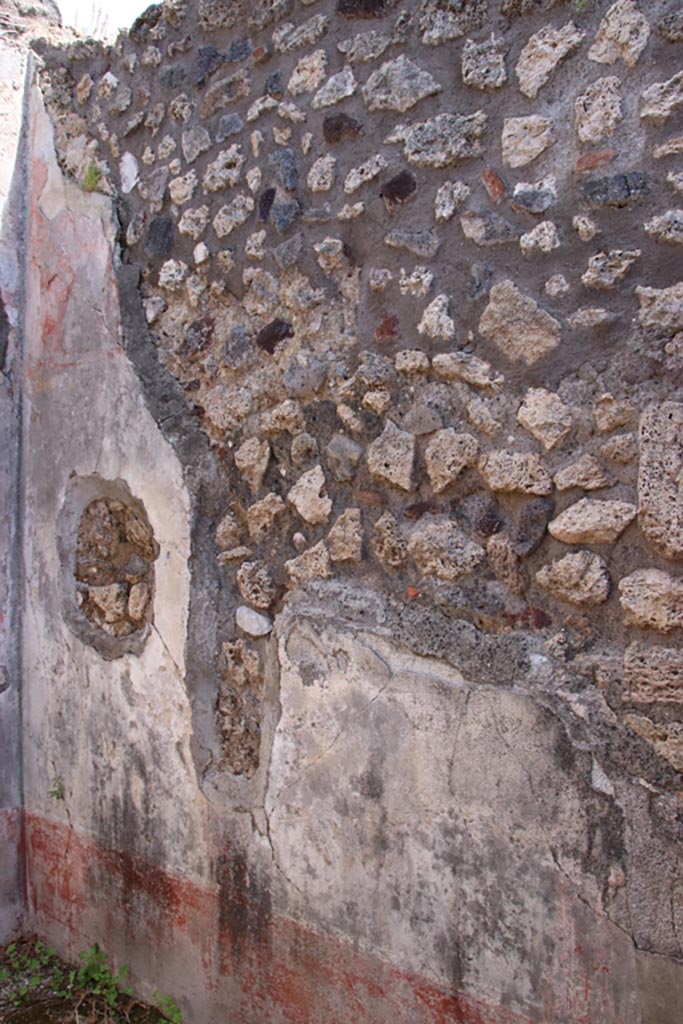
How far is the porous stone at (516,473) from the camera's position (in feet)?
6.10

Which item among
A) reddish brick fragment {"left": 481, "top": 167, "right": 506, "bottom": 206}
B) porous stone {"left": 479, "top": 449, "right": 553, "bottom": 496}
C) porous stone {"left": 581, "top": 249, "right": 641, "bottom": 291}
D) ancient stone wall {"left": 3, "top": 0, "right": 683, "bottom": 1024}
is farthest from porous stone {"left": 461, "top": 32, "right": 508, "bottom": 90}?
porous stone {"left": 479, "top": 449, "right": 553, "bottom": 496}

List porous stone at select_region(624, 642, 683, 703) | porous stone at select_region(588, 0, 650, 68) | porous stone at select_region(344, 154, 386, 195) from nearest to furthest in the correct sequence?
porous stone at select_region(624, 642, 683, 703), porous stone at select_region(588, 0, 650, 68), porous stone at select_region(344, 154, 386, 195)

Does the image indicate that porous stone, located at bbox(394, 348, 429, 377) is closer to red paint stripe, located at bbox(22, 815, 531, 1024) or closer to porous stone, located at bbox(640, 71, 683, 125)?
porous stone, located at bbox(640, 71, 683, 125)

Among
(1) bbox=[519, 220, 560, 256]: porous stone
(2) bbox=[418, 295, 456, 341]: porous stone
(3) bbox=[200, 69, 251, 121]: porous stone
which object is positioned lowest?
(2) bbox=[418, 295, 456, 341]: porous stone

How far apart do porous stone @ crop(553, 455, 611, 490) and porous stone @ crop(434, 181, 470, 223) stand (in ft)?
2.23

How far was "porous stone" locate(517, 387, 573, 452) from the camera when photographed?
184 cm

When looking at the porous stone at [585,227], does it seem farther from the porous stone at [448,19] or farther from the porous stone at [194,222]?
the porous stone at [194,222]

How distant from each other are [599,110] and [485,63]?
1.12ft

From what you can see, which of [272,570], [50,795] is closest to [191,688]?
[272,570]

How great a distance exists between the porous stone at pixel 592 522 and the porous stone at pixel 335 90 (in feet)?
4.16

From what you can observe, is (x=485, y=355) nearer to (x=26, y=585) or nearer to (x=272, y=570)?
(x=272, y=570)

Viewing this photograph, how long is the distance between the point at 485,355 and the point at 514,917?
4.05 ft

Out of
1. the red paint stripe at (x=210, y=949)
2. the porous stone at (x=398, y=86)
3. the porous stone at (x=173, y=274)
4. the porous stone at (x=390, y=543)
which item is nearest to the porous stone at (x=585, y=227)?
the porous stone at (x=398, y=86)

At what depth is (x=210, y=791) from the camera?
247 cm
